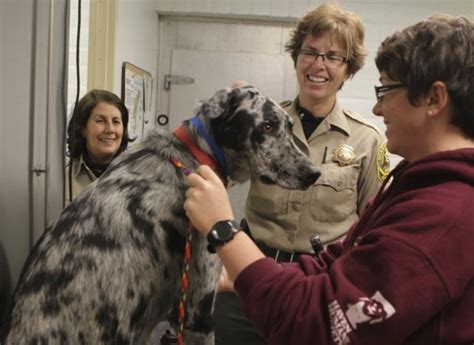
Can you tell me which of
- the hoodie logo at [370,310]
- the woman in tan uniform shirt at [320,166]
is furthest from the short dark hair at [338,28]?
the hoodie logo at [370,310]

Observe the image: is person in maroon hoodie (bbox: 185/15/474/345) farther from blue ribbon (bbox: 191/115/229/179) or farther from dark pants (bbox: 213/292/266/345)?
dark pants (bbox: 213/292/266/345)

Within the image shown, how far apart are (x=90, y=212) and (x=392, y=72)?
74 centimetres

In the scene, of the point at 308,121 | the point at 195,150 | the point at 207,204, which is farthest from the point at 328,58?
the point at 207,204

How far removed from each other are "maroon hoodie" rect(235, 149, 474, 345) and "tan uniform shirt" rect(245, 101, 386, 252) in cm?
71

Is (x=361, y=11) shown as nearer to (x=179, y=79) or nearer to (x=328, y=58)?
(x=179, y=79)

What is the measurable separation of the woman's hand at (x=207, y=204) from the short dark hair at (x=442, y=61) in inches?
15.1

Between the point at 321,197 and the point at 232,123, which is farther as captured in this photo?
the point at 321,197

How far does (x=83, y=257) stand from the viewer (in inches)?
42.7

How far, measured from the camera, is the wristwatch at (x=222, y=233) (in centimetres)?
85

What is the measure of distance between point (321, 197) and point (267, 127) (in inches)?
11.8

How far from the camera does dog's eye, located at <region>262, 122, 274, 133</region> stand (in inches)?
54.4

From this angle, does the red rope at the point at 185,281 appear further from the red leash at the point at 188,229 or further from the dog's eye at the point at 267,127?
the dog's eye at the point at 267,127

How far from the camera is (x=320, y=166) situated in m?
1.52

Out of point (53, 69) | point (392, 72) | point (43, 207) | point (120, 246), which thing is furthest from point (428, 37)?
point (43, 207)
